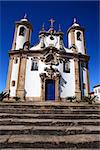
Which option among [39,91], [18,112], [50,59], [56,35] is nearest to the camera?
[18,112]

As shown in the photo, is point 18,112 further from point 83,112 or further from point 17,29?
point 17,29

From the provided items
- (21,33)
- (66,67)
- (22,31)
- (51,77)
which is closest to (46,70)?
(51,77)

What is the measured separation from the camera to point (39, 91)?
18469 mm

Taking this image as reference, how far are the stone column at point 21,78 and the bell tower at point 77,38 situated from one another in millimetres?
7711

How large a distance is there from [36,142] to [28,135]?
59cm

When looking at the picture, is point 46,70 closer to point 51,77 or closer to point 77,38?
point 51,77

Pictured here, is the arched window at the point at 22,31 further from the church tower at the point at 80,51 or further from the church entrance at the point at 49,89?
the church entrance at the point at 49,89

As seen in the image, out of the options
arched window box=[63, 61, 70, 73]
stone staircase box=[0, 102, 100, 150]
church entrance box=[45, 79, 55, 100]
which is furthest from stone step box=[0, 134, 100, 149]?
arched window box=[63, 61, 70, 73]

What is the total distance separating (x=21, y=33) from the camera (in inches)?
875

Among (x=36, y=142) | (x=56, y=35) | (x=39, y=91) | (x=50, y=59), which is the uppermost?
(x=56, y=35)

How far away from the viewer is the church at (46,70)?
1848 centimetres

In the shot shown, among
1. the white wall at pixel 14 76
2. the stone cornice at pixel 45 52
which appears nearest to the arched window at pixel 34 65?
the stone cornice at pixel 45 52

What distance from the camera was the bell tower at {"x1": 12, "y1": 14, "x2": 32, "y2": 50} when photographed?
21.5m

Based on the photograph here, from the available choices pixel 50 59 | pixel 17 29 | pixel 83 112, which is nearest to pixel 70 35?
pixel 50 59
